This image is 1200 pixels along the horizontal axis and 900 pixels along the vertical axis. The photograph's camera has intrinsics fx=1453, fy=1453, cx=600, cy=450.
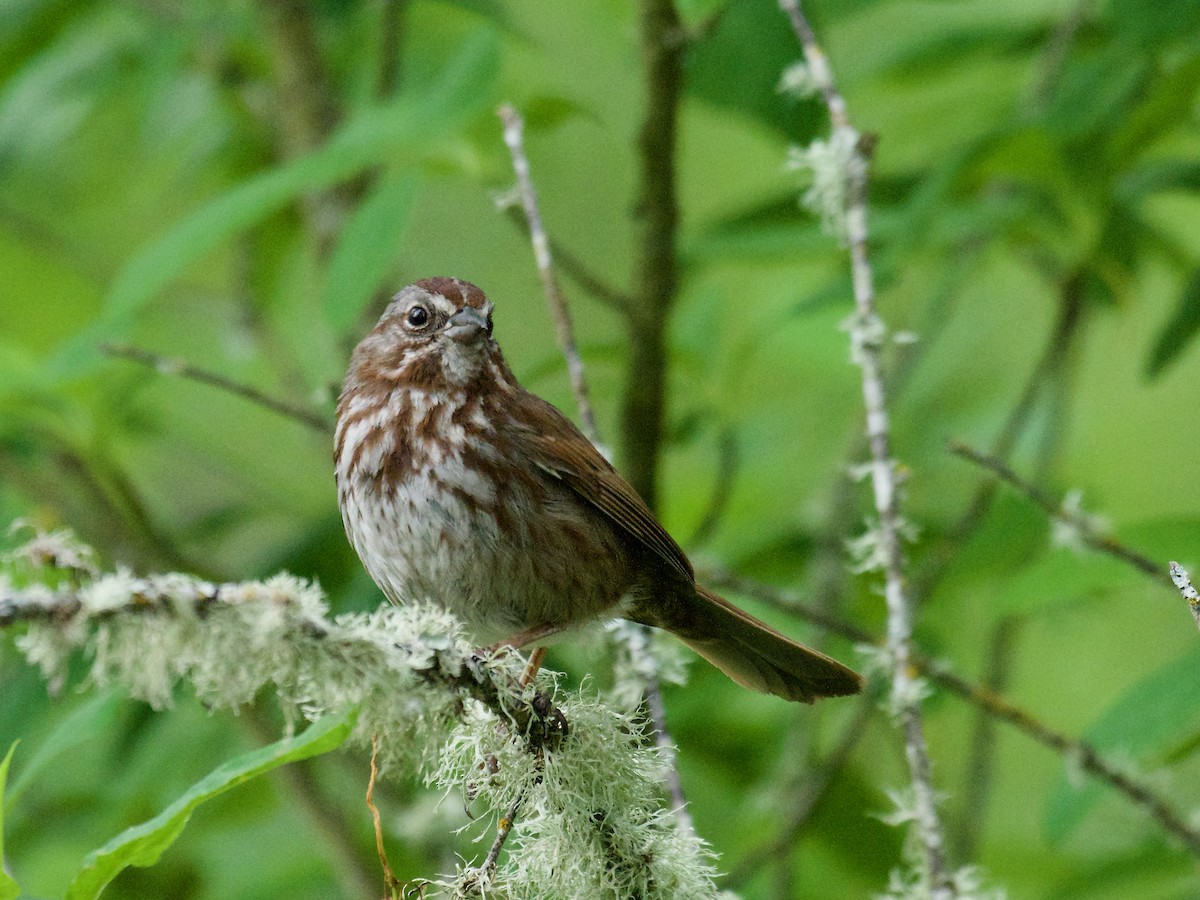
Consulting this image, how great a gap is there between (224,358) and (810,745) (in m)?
2.65

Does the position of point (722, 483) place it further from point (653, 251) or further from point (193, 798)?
point (193, 798)

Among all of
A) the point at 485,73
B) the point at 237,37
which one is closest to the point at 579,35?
the point at 237,37

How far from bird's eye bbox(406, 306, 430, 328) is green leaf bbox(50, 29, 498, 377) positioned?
16.0 inches

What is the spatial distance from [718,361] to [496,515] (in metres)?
1.73

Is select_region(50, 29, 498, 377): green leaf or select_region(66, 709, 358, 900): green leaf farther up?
select_region(50, 29, 498, 377): green leaf

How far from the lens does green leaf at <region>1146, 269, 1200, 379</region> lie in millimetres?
3545

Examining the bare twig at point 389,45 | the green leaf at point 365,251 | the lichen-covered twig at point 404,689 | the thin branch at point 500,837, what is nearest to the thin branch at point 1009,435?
the green leaf at point 365,251

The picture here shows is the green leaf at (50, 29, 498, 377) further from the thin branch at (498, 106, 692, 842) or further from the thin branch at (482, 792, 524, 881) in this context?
the thin branch at (482, 792, 524, 881)

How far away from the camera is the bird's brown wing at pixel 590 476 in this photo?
3.45 meters

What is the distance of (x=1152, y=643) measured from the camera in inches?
240

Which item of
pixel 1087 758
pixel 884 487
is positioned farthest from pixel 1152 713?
pixel 884 487

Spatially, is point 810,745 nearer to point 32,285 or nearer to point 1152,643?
point 1152,643

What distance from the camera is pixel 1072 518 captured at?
2.71 m

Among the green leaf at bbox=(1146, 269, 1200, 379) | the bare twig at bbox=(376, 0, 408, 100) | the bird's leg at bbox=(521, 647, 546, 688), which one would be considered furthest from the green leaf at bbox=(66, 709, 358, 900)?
the bare twig at bbox=(376, 0, 408, 100)
